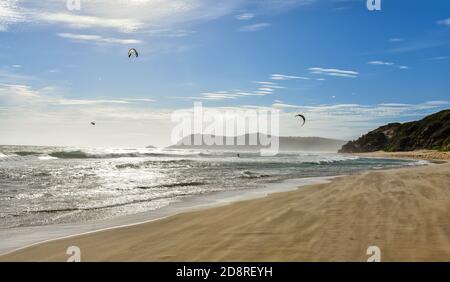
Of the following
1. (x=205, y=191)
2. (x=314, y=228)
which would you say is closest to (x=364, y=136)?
(x=205, y=191)

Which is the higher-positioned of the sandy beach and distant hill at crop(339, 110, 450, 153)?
distant hill at crop(339, 110, 450, 153)

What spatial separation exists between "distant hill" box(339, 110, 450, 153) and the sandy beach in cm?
8294

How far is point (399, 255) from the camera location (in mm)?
6254

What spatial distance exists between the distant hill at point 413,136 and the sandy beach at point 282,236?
272ft

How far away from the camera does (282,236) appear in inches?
307

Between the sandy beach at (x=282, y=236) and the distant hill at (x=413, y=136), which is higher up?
the distant hill at (x=413, y=136)

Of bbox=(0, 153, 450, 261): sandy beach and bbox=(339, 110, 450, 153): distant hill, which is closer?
bbox=(0, 153, 450, 261): sandy beach

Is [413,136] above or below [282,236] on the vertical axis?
above

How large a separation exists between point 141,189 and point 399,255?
49.6 ft

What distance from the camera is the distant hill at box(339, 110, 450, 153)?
97.4 metres

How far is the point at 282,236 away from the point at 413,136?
113m

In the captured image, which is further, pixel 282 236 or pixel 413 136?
pixel 413 136

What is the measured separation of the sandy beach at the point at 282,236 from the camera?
653 centimetres
